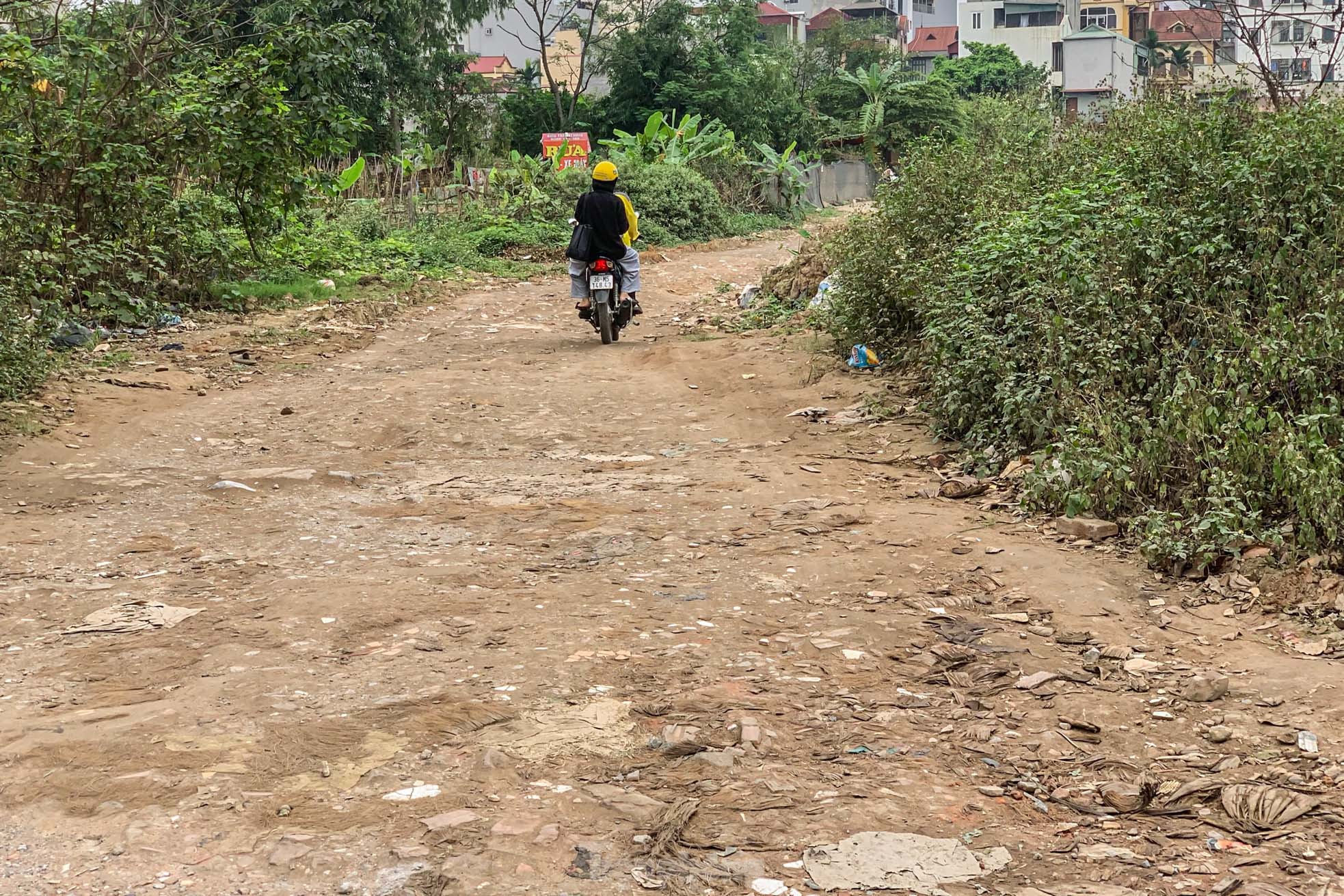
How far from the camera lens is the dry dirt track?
272cm

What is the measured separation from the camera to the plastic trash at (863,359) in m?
8.62

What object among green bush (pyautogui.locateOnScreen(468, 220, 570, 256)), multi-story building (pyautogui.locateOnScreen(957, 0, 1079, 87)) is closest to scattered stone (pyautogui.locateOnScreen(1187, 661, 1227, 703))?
green bush (pyautogui.locateOnScreen(468, 220, 570, 256))

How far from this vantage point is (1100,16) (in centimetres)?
5734

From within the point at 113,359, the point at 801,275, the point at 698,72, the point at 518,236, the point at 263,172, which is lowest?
the point at 113,359

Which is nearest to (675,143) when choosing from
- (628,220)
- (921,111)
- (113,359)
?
(921,111)

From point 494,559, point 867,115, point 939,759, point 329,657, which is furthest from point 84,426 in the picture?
point 867,115

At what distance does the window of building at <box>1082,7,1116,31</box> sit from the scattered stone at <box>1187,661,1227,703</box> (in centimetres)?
5897

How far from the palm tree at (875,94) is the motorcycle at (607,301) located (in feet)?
74.1

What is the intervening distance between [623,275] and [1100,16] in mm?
53804

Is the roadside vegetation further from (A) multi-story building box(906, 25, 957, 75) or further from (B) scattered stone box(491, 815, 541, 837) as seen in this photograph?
(A) multi-story building box(906, 25, 957, 75)

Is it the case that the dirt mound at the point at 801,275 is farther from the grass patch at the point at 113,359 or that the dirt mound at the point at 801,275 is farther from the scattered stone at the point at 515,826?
the scattered stone at the point at 515,826

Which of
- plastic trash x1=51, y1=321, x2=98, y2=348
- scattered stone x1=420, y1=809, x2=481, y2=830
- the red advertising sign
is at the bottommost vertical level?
scattered stone x1=420, y1=809, x2=481, y2=830

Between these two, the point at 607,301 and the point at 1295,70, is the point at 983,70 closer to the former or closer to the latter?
the point at 607,301

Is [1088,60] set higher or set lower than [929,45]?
lower
